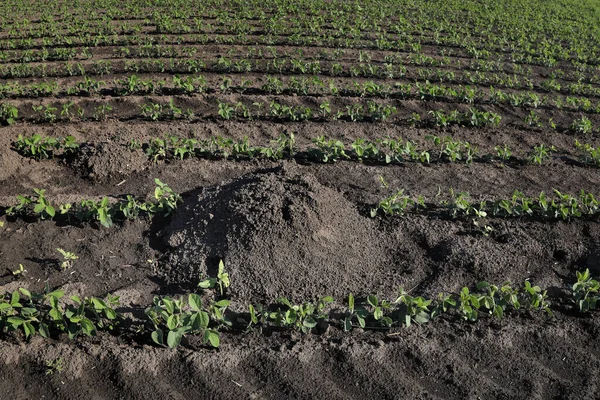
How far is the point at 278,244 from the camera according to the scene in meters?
5.23

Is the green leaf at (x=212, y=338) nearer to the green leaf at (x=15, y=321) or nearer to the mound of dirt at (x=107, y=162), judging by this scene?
the green leaf at (x=15, y=321)

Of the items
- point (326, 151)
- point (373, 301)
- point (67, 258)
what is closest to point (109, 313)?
point (67, 258)

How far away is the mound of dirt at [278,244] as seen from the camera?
16.7ft

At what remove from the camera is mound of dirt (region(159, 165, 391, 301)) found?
5.08 metres

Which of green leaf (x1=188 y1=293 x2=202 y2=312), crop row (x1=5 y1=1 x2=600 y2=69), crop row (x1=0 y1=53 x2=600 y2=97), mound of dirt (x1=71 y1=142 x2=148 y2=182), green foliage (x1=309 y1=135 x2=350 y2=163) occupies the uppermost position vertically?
crop row (x1=5 y1=1 x2=600 y2=69)

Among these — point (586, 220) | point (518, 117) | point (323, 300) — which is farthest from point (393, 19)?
point (323, 300)

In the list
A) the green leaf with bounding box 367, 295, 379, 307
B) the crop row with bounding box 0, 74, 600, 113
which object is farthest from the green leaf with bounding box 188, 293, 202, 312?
the crop row with bounding box 0, 74, 600, 113

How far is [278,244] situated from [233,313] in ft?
2.91

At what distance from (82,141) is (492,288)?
21.2 feet

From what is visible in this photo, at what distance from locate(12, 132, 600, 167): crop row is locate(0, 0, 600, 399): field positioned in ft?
0.14

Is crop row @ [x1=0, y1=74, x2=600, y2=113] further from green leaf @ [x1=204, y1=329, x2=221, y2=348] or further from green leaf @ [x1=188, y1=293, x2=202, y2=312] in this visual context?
green leaf @ [x1=204, y1=329, x2=221, y2=348]

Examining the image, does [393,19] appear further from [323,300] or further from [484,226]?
[323,300]

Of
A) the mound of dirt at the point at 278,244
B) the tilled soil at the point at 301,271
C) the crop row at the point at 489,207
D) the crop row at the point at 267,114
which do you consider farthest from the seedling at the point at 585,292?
the crop row at the point at 267,114

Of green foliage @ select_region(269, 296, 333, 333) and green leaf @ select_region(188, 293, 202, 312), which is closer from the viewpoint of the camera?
green leaf @ select_region(188, 293, 202, 312)
